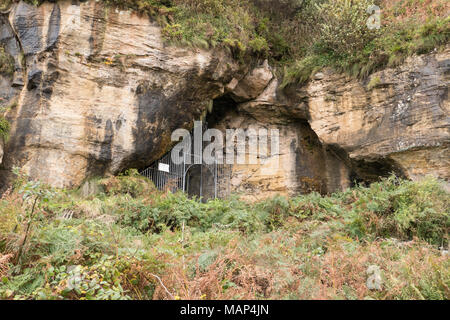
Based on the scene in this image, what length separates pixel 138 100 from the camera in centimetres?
1062

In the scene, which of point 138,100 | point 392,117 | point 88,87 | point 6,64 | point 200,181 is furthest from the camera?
point 200,181

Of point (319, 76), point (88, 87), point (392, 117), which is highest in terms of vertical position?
point (319, 76)

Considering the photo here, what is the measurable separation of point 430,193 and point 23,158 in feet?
33.6

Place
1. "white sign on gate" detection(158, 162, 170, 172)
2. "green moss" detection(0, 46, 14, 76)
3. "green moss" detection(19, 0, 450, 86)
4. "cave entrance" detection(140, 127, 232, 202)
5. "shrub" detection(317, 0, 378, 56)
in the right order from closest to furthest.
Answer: "green moss" detection(19, 0, 450, 86) → "green moss" detection(0, 46, 14, 76) → "shrub" detection(317, 0, 378, 56) → "white sign on gate" detection(158, 162, 170, 172) → "cave entrance" detection(140, 127, 232, 202)

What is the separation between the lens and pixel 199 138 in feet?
43.8

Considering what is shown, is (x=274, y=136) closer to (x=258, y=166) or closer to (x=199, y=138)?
(x=258, y=166)

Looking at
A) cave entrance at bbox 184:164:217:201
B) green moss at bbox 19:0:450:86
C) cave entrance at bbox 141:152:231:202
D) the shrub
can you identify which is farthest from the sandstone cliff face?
cave entrance at bbox 184:164:217:201

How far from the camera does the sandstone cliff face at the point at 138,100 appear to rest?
30.5 ft

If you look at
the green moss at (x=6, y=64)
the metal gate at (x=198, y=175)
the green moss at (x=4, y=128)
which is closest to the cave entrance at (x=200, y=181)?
the metal gate at (x=198, y=175)

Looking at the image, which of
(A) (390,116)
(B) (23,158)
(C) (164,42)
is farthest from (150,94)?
(A) (390,116)

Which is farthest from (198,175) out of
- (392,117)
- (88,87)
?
(392,117)

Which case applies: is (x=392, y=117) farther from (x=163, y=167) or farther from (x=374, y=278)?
(x=163, y=167)

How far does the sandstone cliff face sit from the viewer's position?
9.30 meters

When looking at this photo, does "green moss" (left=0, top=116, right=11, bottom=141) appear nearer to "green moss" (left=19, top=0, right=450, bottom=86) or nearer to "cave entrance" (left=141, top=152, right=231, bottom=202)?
"green moss" (left=19, top=0, right=450, bottom=86)
